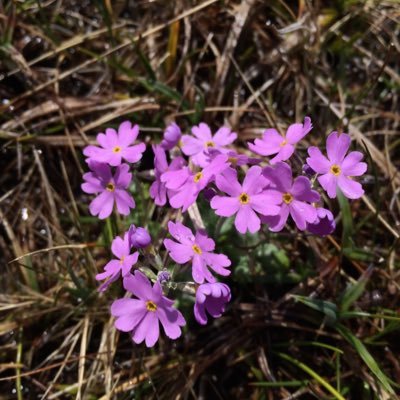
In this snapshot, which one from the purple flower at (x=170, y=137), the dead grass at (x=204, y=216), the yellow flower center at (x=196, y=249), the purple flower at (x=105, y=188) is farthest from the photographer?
the dead grass at (x=204, y=216)

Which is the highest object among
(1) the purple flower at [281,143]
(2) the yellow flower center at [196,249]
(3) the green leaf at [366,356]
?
(1) the purple flower at [281,143]

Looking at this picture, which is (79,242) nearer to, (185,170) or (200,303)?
(185,170)

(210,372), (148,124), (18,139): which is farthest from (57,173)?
(210,372)

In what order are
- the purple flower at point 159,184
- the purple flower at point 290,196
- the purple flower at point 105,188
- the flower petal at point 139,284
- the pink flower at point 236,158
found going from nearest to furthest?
1. the flower petal at point 139,284
2. the purple flower at point 290,196
3. the pink flower at point 236,158
4. the purple flower at point 159,184
5. the purple flower at point 105,188

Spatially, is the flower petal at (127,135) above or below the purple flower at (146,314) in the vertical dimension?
above

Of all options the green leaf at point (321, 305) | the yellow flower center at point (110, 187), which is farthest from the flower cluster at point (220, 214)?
the green leaf at point (321, 305)

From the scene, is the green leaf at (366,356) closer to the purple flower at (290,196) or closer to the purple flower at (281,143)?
the purple flower at (290,196)

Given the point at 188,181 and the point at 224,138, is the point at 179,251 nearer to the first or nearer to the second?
the point at 188,181
